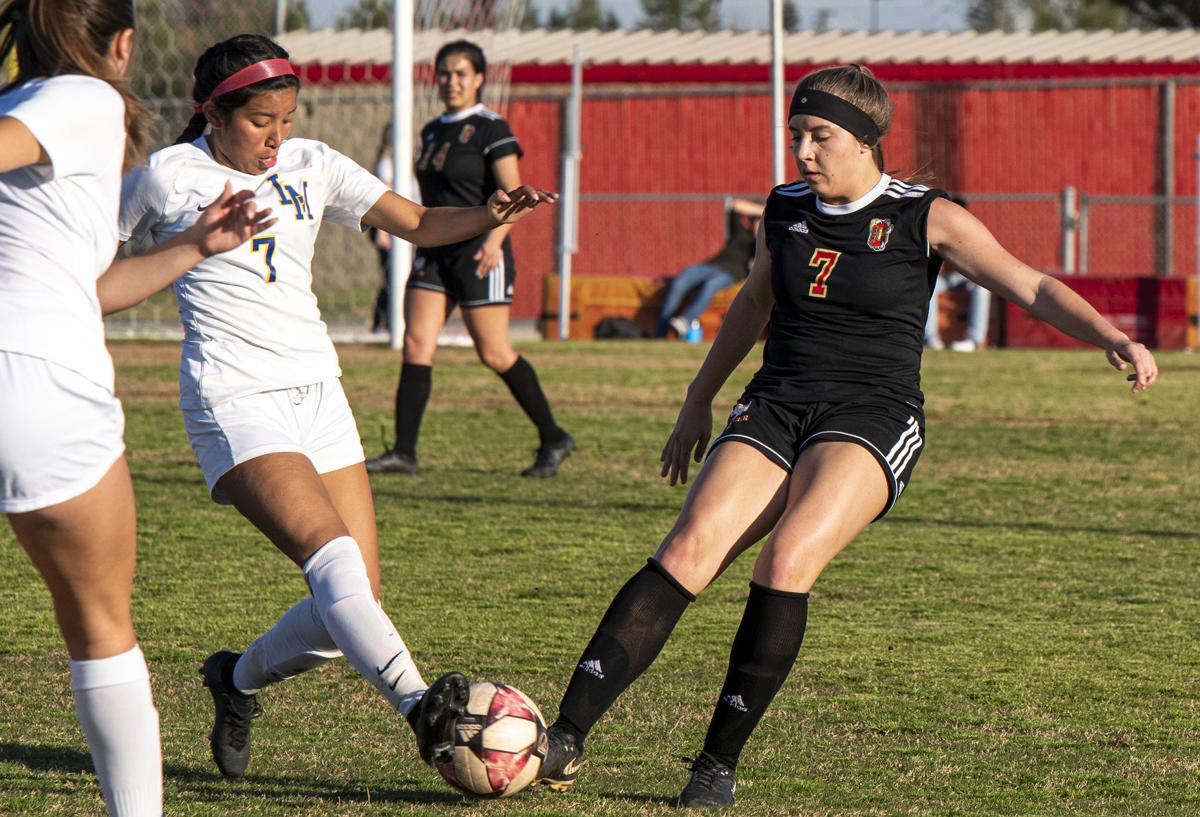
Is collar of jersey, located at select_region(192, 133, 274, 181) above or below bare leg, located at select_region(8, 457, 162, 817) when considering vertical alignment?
above

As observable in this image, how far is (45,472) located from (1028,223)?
2510 centimetres

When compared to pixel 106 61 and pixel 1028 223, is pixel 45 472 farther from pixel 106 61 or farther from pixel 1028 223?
pixel 1028 223

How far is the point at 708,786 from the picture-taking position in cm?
418

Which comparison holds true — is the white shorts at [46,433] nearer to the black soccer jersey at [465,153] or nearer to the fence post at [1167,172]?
the black soccer jersey at [465,153]

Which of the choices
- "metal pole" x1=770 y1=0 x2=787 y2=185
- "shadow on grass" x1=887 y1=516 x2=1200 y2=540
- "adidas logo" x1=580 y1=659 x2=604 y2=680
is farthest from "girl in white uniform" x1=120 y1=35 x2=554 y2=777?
"metal pole" x1=770 y1=0 x2=787 y2=185

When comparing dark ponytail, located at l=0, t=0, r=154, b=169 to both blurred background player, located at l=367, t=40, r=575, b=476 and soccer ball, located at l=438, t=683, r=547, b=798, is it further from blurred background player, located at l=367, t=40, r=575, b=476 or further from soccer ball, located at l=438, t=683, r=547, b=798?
blurred background player, located at l=367, t=40, r=575, b=476

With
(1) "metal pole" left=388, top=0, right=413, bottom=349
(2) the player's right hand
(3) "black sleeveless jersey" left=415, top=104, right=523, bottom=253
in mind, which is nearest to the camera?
(2) the player's right hand

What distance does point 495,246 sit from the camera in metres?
9.52

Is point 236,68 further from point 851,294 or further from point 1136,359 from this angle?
point 1136,359

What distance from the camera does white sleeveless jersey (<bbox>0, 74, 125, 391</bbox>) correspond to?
315 cm

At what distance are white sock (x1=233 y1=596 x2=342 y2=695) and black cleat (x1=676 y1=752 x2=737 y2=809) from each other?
893 mm

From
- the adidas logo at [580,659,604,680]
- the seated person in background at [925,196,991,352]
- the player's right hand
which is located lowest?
the seated person in background at [925,196,991,352]

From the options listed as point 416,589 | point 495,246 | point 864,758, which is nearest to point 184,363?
point 864,758

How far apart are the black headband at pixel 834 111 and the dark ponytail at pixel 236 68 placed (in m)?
1.28
